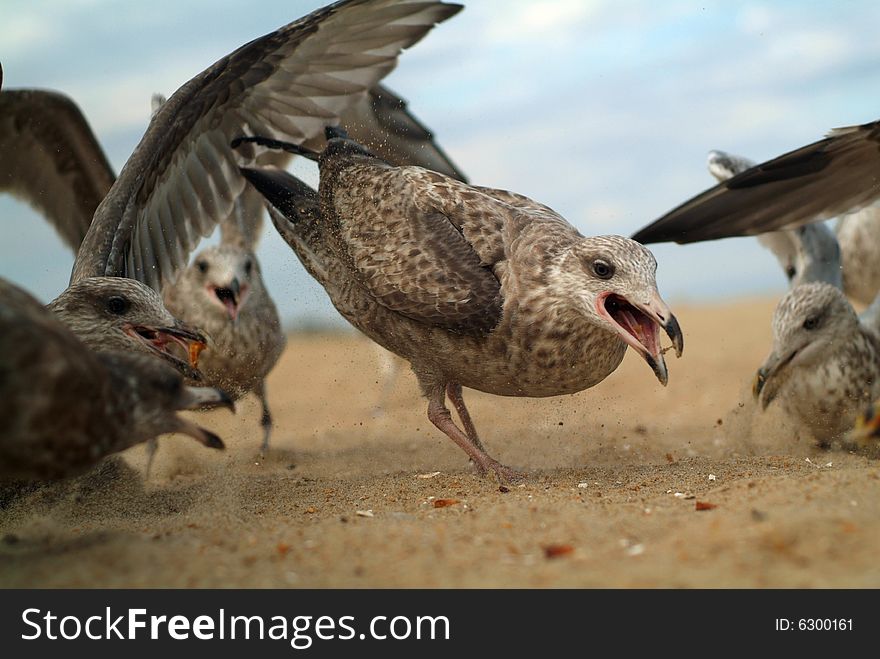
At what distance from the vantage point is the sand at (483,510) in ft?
10.1

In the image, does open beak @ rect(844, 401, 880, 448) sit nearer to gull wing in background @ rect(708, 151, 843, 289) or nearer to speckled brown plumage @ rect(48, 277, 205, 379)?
speckled brown plumage @ rect(48, 277, 205, 379)

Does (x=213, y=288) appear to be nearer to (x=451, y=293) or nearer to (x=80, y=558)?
(x=451, y=293)

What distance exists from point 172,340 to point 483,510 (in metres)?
1.82

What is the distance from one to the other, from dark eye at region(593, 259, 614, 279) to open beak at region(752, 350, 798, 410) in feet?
6.40

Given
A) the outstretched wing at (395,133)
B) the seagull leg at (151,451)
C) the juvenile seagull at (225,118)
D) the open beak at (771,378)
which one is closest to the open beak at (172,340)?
the juvenile seagull at (225,118)

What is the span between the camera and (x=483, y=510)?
422 cm

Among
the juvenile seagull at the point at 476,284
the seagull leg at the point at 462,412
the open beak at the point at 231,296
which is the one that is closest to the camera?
the juvenile seagull at the point at 476,284

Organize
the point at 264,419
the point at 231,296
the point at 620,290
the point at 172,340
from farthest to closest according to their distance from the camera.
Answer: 1. the point at 264,419
2. the point at 231,296
3. the point at 172,340
4. the point at 620,290

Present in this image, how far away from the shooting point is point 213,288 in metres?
7.74

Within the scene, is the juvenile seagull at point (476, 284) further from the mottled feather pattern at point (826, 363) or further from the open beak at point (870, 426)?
the mottled feather pattern at point (826, 363)

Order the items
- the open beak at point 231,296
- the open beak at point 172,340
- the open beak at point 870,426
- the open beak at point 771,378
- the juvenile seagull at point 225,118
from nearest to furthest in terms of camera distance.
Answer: the open beak at point 870,426 → the open beak at point 172,340 → the juvenile seagull at point 225,118 → the open beak at point 771,378 → the open beak at point 231,296

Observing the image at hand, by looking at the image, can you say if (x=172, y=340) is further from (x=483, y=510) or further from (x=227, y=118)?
(x=227, y=118)

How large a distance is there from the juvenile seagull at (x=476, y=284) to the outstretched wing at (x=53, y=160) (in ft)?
8.27

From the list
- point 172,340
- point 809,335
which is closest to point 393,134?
point 172,340
